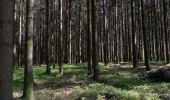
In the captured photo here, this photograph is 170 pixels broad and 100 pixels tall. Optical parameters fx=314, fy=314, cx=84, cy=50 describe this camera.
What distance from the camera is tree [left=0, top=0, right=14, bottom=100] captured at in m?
4.53

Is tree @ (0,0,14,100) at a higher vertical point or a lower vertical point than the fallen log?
higher

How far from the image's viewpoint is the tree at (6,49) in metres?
4.53

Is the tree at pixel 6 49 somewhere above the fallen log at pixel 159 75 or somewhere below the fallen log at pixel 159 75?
above

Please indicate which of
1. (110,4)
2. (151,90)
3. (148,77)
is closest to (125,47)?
(110,4)

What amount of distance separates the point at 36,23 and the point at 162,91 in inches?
2071

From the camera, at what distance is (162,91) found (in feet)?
54.6

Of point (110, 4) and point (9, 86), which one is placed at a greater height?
point (110, 4)

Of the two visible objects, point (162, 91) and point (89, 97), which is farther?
point (162, 91)

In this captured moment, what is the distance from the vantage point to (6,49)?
4.59 meters

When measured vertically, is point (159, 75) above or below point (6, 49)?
below

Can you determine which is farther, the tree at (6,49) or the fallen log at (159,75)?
the fallen log at (159,75)

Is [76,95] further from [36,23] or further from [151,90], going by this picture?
[36,23]

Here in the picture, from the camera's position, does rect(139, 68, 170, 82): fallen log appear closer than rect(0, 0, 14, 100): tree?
No

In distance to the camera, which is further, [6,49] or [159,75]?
[159,75]
